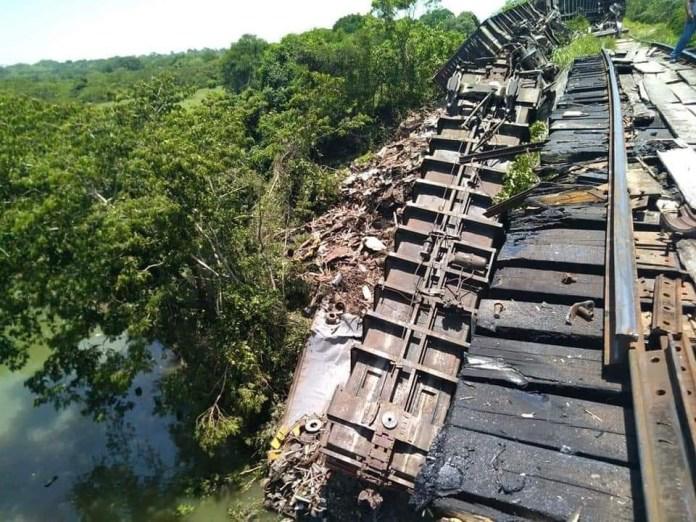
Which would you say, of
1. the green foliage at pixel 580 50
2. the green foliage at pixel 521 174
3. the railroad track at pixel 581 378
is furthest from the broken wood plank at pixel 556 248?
the green foliage at pixel 580 50

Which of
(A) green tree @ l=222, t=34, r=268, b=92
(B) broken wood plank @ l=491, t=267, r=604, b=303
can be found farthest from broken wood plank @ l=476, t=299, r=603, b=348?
(A) green tree @ l=222, t=34, r=268, b=92

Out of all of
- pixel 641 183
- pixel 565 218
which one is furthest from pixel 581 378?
pixel 641 183

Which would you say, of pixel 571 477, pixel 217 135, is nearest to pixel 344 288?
pixel 217 135

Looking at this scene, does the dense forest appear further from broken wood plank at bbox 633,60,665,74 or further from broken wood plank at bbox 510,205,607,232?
broken wood plank at bbox 633,60,665,74

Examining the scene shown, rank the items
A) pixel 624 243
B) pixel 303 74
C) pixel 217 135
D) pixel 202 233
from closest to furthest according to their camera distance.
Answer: pixel 624 243 < pixel 202 233 < pixel 217 135 < pixel 303 74

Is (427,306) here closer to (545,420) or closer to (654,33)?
(545,420)

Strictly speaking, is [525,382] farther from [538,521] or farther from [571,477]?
[538,521]
